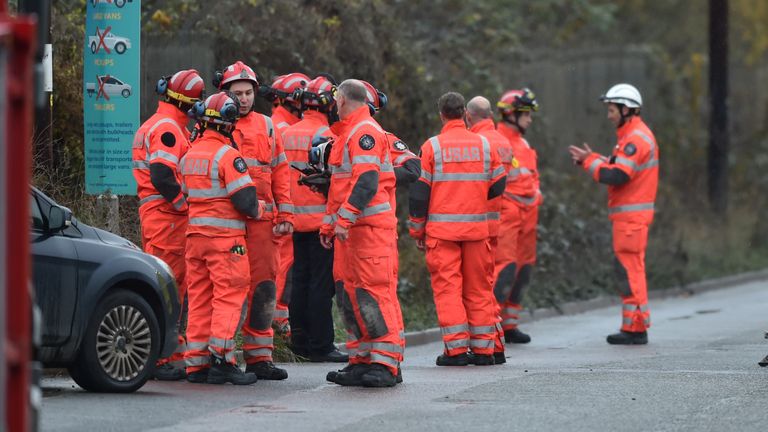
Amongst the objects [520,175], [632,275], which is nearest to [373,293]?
[520,175]

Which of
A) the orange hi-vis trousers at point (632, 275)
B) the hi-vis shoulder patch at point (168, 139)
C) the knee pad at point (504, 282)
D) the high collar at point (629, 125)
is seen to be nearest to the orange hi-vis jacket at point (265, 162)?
the hi-vis shoulder patch at point (168, 139)

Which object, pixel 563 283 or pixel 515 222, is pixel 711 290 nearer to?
pixel 563 283

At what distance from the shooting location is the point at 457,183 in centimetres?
1241

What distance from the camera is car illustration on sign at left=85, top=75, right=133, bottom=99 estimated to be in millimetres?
13188

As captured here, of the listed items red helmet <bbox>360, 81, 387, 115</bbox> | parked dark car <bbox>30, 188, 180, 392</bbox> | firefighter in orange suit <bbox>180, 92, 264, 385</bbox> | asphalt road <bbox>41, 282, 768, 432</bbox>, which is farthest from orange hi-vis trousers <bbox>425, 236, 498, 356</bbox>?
parked dark car <bbox>30, 188, 180, 392</bbox>

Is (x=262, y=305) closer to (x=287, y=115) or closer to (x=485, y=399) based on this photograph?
(x=485, y=399)

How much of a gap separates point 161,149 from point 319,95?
6.33 ft

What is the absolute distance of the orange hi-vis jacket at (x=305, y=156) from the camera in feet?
41.9

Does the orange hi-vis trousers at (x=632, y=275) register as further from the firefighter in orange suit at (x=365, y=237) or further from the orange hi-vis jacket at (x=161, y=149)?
the orange hi-vis jacket at (x=161, y=149)

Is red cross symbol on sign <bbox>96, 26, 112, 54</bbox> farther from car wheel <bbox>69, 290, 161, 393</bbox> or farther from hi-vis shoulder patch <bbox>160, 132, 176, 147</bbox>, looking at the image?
car wheel <bbox>69, 290, 161, 393</bbox>

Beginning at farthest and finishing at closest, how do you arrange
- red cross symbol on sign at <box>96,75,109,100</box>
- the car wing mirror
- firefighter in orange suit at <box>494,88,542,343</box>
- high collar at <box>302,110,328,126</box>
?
firefighter in orange suit at <box>494,88,542,343</box>
red cross symbol on sign at <box>96,75,109,100</box>
high collar at <box>302,110,328,126</box>
the car wing mirror

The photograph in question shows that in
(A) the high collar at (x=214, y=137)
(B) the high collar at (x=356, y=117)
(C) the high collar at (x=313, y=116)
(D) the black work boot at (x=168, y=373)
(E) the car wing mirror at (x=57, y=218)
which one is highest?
(C) the high collar at (x=313, y=116)

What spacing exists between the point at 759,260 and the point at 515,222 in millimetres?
11892

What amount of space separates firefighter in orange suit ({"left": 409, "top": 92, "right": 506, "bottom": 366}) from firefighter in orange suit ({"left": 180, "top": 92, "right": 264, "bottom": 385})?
2.00 meters
